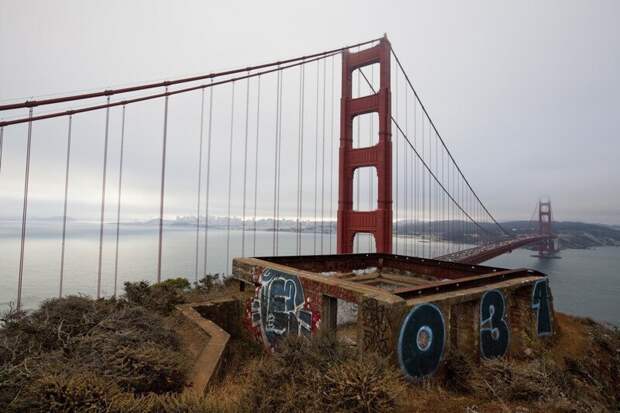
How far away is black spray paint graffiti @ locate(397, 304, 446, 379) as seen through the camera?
609 centimetres

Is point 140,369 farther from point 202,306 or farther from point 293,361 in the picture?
point 202,306

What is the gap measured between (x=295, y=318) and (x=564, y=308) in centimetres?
5126

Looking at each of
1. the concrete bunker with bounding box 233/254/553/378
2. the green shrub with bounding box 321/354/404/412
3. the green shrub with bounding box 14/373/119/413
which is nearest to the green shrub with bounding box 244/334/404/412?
the green shrub with bounding box 321/354/404/412

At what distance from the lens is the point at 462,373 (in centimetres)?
644

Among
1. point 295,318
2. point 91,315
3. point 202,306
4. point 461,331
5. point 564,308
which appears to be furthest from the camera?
point 564,308

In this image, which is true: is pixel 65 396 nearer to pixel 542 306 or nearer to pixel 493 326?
pixel 493 326

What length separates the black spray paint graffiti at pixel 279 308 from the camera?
8.58m

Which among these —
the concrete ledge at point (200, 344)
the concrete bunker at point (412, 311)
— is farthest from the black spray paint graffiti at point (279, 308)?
the concrete ledge at point (200, 344)

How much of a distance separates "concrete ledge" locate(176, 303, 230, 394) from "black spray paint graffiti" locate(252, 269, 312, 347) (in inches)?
68.6

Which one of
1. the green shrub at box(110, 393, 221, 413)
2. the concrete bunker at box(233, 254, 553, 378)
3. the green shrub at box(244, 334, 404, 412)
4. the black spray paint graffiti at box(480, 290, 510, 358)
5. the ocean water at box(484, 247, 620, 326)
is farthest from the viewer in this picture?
the ocean water at box(484, 247, 620, 326)

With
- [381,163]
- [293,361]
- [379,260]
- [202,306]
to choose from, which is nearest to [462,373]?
[293,361]

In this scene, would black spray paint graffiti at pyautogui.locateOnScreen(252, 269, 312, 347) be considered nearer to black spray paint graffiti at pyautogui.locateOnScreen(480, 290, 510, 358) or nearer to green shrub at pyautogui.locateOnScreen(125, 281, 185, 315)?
green shrub at pyautogui.locateOnScreen(125, 281, 185, 315)

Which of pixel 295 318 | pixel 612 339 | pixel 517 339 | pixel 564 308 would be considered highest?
pixel 295 318

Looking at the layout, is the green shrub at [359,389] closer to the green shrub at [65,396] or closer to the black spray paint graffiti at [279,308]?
the green shrub at [65,396]
